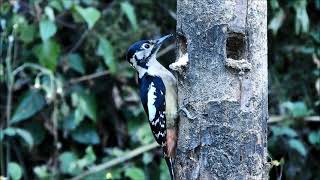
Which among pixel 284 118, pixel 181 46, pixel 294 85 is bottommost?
pixel 284 118

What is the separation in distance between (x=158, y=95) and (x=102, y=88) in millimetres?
2398

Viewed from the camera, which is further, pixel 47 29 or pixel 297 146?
pixel 297 146

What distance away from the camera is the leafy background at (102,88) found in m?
5.56

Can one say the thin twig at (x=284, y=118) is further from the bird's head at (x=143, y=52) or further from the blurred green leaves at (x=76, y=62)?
the bird's head at (x=143, y=52)

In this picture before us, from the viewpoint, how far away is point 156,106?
12.2 ft

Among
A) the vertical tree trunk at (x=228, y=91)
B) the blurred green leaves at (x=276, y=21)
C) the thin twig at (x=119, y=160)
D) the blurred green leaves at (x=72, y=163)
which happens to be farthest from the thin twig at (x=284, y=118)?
the vertical tree trunk at (x=228, y=91)

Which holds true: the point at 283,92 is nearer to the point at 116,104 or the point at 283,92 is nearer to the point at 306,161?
the point at 306,161

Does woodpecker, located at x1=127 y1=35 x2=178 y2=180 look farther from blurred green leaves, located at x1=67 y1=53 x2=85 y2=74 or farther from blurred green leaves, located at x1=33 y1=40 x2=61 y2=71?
blurred green leaves, located at x1=67 y1=53 x2=85 y2=74

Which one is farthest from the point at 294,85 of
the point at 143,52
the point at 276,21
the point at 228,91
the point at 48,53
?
the point at 228,91

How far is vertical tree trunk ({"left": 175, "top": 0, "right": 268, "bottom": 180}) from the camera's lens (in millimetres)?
3232

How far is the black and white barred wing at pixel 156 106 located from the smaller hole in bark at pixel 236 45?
471mm

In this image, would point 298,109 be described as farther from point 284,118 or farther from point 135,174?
point 135,174

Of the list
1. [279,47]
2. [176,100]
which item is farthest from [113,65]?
[176,100]

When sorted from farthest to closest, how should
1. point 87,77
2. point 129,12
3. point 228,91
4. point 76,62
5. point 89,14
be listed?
point 87,77 → point 76,62 → point 129,12 → point 89,14 → point 228,91
